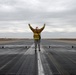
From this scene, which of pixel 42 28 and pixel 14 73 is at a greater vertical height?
pixel 42 28

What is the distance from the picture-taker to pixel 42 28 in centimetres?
1875

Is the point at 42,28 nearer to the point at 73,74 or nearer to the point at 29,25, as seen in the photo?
the point at 29,25

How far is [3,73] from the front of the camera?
362 inches

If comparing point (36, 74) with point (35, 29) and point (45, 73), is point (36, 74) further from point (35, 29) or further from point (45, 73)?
point (35, 29)

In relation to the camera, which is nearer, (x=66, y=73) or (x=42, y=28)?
(x=66, y=73)

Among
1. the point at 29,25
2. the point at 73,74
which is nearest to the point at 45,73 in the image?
the point at 73,74

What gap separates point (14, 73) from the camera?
9164 millimetres

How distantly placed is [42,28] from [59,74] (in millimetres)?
10039

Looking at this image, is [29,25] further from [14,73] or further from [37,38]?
[14,73]

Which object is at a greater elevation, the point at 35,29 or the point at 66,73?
the point at 35,29

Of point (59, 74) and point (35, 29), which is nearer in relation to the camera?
point (59, 74)

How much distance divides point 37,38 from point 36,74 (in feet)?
34.8

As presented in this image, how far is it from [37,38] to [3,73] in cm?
1029

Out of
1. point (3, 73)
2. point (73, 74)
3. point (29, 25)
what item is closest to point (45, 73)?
point (73, 74)
